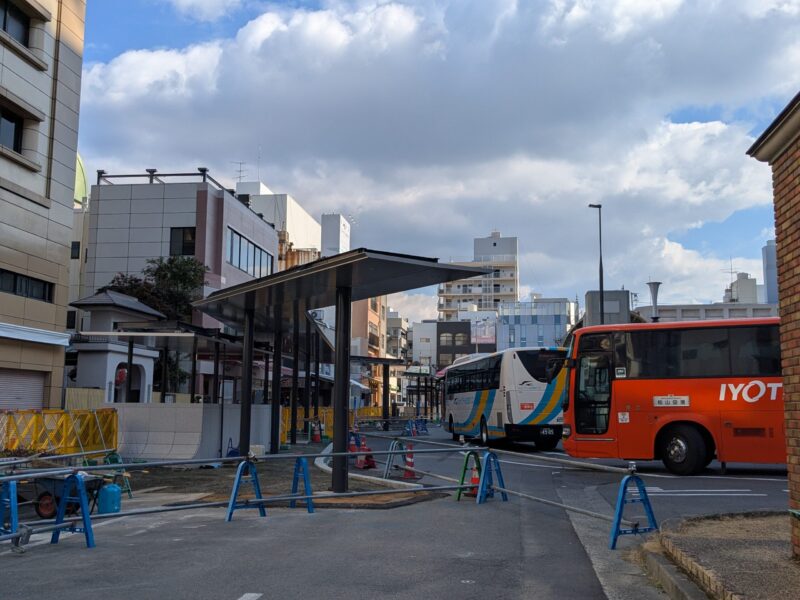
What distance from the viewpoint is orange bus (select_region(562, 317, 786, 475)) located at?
56.9 ft

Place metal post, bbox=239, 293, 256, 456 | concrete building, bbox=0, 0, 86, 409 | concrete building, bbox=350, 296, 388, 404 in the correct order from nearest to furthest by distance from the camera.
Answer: metal post, bbox=239, 293, 256, 456
concrete building, bbox=0, 0, 86, 409
concrete building, bbox=350, 296, 388, 404

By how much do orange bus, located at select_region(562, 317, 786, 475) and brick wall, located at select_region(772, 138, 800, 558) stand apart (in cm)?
1085

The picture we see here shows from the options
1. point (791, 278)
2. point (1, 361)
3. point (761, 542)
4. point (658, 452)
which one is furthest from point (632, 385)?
point (1, 361)

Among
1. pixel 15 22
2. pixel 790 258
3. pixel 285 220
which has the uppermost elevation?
pixel 285 220

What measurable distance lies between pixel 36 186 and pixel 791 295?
2545 cm

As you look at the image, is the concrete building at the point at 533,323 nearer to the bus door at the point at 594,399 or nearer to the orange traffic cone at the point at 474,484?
the bus door at the point at 594,399

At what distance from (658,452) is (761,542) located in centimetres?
1047

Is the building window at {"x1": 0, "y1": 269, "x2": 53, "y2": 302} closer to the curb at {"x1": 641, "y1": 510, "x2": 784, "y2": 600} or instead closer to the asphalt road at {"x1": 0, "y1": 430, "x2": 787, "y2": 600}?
the asphalt road at {"x1": 0, "y1": 430, "x2": 787, "y2": 600}

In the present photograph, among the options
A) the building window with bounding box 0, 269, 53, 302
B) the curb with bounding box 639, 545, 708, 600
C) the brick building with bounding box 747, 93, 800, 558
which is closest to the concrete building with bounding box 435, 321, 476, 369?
the building window with bounding box 0, 269, 53, 302

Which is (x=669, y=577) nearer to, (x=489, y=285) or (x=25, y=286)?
(x=25, y=286)

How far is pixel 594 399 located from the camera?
18.8m

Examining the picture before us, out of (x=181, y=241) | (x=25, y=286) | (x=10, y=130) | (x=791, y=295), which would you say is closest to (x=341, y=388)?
(x=791, y=295)

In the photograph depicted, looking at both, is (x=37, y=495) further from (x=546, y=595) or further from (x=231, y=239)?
(x=231, y=239)

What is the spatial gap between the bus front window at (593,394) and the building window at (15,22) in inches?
816
